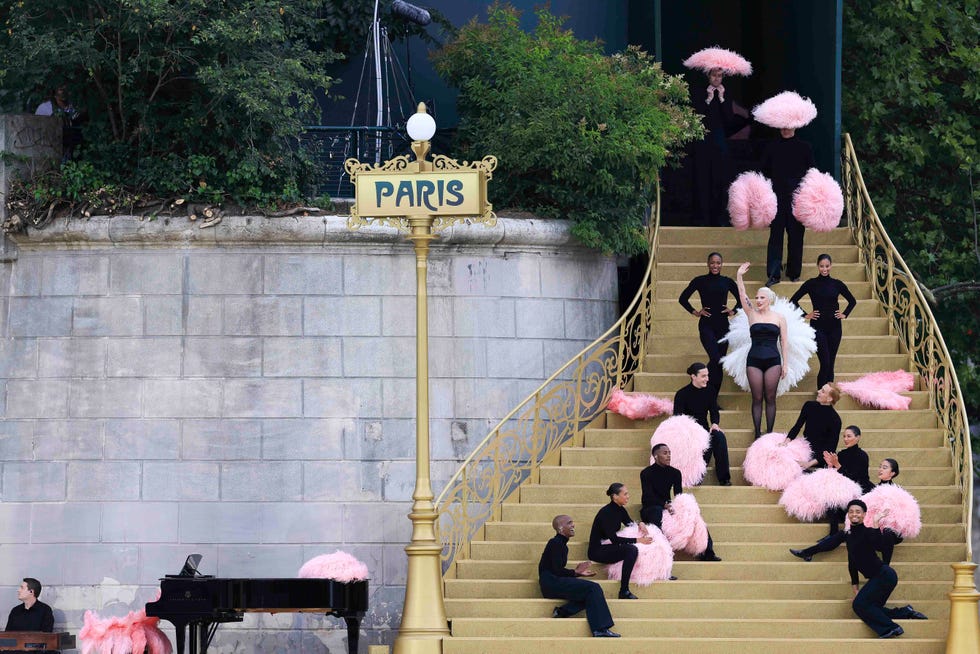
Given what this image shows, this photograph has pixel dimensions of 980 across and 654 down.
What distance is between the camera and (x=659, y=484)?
16875 millimetres

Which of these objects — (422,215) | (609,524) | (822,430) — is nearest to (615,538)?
(609,524)

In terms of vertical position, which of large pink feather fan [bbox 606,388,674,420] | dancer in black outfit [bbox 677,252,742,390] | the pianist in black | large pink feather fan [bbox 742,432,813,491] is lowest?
the pianist in black

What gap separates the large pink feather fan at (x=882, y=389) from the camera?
1830cm

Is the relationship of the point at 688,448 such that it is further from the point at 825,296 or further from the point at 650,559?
the point at 825,296

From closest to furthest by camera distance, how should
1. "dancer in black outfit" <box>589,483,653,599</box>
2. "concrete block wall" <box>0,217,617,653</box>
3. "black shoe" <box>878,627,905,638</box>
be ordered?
"black shoe" <box>878,627,905,638</box> → "dancer in black outfit" <box>589,483,653,599</box> → "concrete block wall" <box>0,217,617,653</box>

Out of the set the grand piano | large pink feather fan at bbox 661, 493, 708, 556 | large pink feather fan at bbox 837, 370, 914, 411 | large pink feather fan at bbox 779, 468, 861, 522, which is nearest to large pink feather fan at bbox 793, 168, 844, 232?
large pink feather fan at bbox 837, 370, 914, 411

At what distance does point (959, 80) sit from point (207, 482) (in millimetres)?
12024

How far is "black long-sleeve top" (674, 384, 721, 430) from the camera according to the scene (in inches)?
698

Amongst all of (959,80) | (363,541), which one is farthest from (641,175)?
(959,80)

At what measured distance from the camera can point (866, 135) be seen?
78.3 ft

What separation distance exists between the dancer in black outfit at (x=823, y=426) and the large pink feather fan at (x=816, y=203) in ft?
11.5

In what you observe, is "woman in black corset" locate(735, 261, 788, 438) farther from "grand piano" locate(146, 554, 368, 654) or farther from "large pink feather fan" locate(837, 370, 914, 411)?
"grand piano" locate(146, 554, 368, 654)

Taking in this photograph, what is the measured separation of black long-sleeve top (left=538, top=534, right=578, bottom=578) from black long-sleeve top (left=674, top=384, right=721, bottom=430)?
7.41 ft

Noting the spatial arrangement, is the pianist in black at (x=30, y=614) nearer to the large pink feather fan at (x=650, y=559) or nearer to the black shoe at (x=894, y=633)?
the large pink feather fan at (x=650, y=559)
